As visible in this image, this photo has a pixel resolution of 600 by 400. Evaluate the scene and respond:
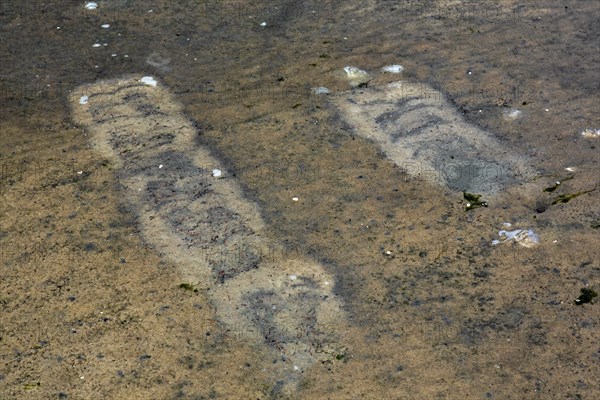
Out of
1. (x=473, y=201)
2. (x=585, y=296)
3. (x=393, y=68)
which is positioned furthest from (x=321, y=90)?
(x=585, y=296)

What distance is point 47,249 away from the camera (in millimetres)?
4441

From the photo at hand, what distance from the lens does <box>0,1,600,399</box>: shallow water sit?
12.5 ft

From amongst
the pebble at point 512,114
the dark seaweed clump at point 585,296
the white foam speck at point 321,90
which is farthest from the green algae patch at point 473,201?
the white foam speck at point 321,90

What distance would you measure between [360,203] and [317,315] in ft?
3.09

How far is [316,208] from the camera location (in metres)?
4.75

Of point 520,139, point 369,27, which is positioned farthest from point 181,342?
point 369,27

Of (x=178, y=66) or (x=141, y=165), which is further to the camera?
(x=178, y=66)

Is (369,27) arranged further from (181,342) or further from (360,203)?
(181,342)

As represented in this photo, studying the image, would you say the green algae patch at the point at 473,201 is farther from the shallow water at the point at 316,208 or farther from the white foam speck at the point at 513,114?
the white foam speck at the point at 513,114

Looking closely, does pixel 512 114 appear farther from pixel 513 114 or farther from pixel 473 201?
pixel 473 201

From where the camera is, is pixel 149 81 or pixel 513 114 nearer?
pixel 513 114

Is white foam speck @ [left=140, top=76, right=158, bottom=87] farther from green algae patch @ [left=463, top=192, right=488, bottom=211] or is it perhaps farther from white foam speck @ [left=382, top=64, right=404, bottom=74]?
green algae patch @ [left=463, top=192, right=488, bottom=211]

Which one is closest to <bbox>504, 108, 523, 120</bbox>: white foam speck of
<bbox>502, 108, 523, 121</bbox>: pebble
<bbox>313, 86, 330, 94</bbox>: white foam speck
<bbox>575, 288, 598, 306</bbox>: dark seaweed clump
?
<bbox>502, 108, 523, 121</bbox>: pebble

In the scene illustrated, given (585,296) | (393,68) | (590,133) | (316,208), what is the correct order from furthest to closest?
(393,68) < (590,133) < (316,208) < (585,296)
